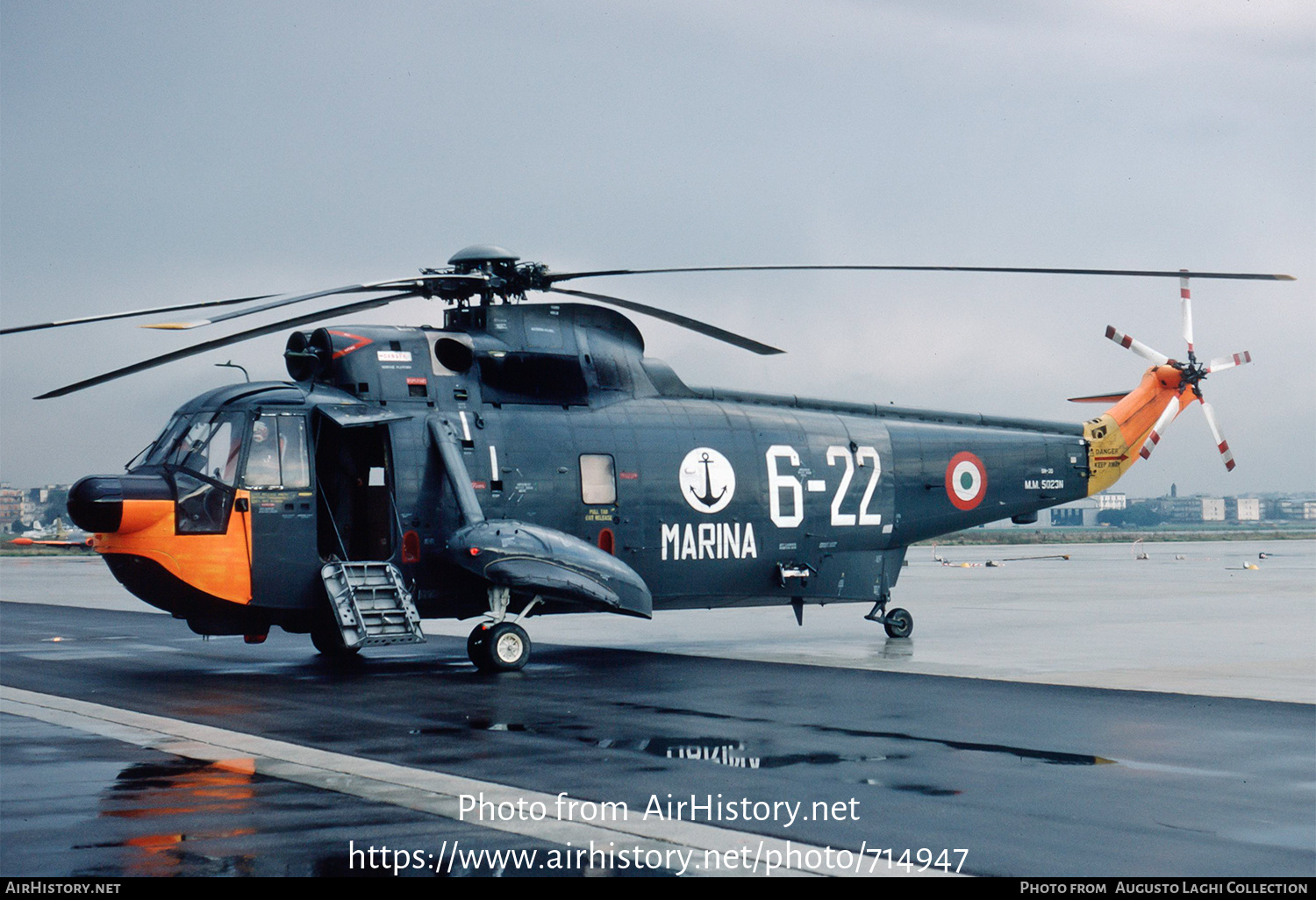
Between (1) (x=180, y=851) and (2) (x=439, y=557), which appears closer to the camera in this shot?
(1) (x=180, y=851)

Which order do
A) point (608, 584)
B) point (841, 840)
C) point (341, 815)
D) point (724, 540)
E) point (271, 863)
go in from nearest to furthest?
1. point (271, 863)
2. point (841, 840)
3. point (341, 815)
4. point (608, 584)
5. point (724, 540)

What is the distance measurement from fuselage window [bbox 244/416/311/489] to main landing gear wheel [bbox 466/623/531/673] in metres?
3.02

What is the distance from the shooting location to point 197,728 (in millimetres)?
12320

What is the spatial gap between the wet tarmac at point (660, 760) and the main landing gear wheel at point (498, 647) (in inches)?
10.6

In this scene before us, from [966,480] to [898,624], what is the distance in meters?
2.79

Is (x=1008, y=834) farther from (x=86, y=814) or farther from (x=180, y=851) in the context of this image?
(x=86, y=814)

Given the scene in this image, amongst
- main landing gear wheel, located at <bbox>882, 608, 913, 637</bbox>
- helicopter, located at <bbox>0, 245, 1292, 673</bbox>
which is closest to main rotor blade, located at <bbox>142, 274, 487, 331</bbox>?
helicopter, located at <bbox>0, 245, 1292, 673</bbox>

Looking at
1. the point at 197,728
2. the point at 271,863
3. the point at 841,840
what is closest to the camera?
the point at 271,863

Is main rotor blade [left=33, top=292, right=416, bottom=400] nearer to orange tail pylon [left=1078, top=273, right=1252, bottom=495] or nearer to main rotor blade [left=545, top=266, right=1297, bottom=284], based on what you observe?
main rotor blade [left=545, top=266, right=1297, bottom=284]

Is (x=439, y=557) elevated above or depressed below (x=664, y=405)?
below

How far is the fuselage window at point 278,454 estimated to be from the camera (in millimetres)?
17156

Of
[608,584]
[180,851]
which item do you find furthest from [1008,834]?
[608,584]

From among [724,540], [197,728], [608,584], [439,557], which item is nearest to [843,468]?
[724,540]

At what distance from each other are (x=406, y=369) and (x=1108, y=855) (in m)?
12.9
